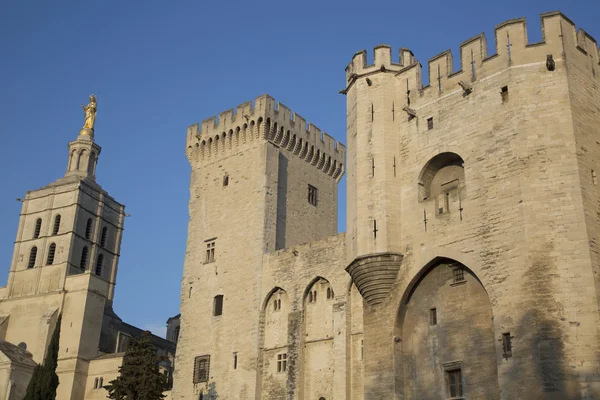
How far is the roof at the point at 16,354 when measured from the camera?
40.7 metres

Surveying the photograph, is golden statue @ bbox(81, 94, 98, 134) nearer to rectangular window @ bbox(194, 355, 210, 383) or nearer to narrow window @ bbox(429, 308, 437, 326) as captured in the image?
rectangular window @ bbox(194, 355, 210, 383)

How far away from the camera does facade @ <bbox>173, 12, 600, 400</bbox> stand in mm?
20188

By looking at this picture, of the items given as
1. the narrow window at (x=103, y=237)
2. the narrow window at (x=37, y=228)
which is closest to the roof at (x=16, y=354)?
the narrow window at (x=37, y=228)

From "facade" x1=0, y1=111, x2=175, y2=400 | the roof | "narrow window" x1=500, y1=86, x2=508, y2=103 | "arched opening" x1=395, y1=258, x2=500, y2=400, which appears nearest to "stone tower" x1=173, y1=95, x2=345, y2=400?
"arched opening" x1=395, y1=258, x2=500, y2=400


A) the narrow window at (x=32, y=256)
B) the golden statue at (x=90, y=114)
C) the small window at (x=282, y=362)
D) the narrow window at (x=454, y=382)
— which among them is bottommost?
the narrow window at (x=454, y=382)

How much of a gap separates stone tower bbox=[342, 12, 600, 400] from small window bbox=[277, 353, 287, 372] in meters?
6.81

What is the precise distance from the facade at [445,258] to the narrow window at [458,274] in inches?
1.8

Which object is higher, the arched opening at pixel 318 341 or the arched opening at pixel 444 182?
the arched opening at pixel 444 182

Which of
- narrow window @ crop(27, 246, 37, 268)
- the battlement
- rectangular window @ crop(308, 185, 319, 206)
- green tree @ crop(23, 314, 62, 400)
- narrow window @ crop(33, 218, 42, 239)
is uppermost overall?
narrow window @ crop(33, 218, 42, 239)

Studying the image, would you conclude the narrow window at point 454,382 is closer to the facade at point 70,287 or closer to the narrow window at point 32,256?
the facade at point 70,287

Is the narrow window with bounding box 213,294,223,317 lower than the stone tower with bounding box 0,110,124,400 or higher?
lower

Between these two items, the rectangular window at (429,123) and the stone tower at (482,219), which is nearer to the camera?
the stone tower at (482,219)

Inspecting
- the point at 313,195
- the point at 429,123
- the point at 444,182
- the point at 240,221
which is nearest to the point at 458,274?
the point at 444,182

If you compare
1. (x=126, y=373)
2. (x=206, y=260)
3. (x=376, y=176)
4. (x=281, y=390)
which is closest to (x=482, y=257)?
(x=376, y=176)
